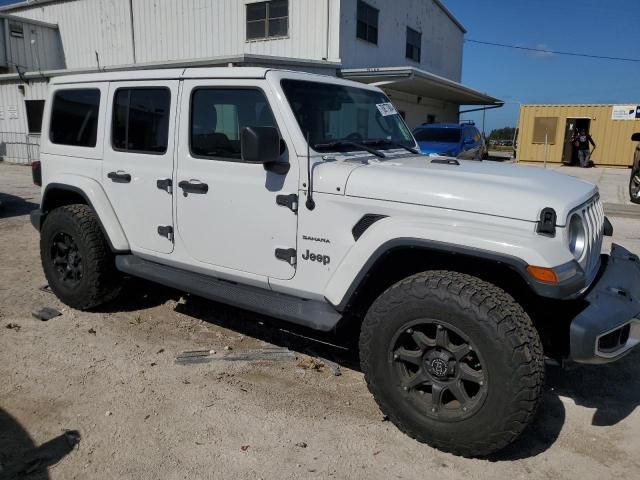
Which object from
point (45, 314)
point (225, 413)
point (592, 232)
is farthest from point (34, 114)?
point (592, 232)

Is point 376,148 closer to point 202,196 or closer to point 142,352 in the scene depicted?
point 202,196

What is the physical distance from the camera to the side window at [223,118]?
138 inches

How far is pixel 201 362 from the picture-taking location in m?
3.90

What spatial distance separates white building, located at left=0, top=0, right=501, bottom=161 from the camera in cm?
1611

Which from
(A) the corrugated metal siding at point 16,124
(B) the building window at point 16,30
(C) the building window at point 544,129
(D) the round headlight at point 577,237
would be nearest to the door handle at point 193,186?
(D) the round headlight at point 577,237

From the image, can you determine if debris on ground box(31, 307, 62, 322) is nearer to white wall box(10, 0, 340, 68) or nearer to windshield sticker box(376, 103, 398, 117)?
windshield sticker box(376, 103, 398, 117)

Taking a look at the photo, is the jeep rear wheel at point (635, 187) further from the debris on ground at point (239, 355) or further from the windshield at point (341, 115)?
the debris on ground at point (239, 355)

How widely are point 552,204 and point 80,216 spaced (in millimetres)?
3629

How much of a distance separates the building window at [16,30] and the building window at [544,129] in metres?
21.5

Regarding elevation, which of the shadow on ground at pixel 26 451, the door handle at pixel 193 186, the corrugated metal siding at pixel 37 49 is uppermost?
the corrugated metal siding at pixel 37 49

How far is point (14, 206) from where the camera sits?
9906mm

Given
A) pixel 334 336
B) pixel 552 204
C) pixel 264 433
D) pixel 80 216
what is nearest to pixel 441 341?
pixel 552 204

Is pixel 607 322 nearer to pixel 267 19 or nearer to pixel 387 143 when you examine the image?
pixel 387 143

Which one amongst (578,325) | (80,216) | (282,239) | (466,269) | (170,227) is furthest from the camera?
(80,216)
